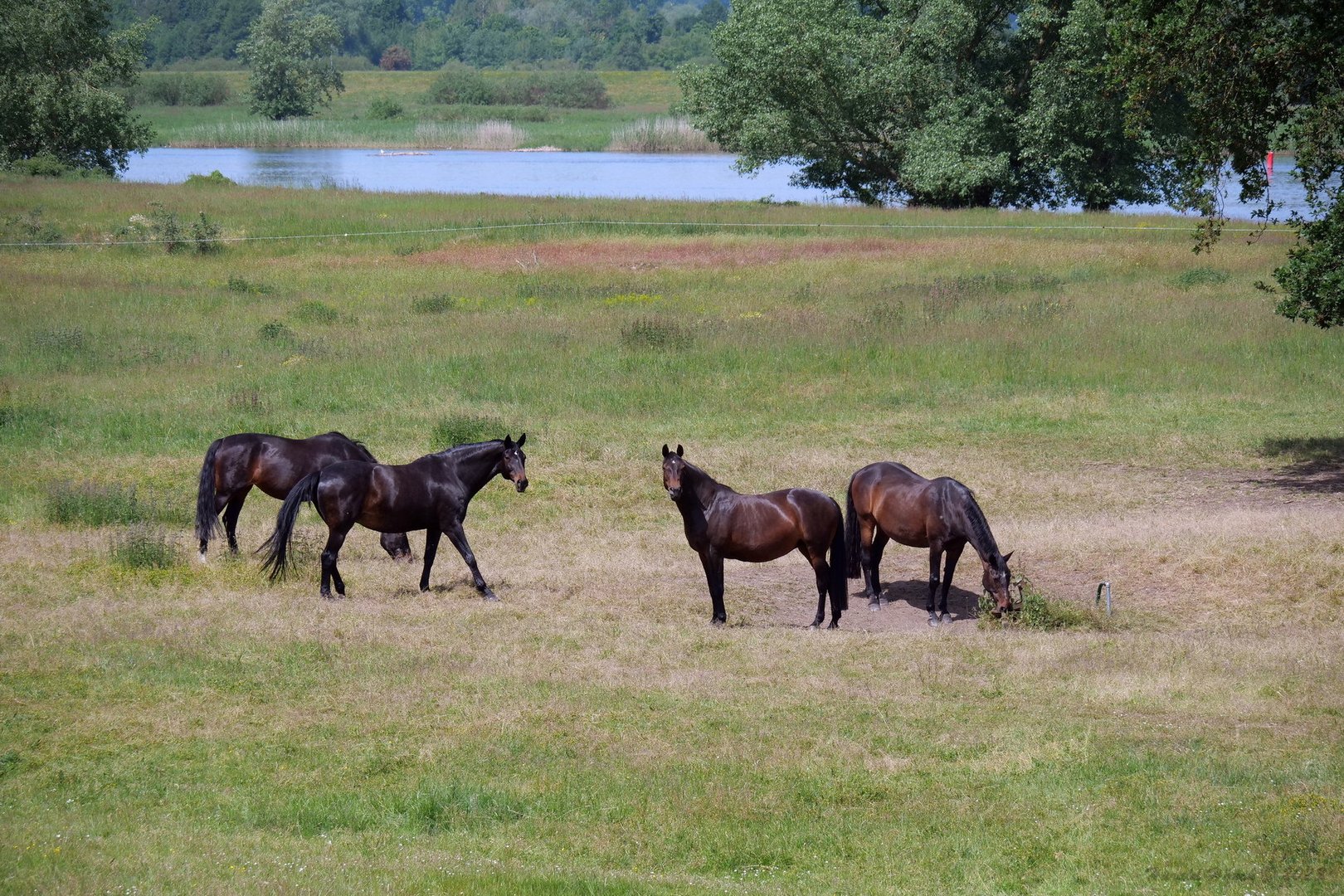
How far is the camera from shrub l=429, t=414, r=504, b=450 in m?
19.1

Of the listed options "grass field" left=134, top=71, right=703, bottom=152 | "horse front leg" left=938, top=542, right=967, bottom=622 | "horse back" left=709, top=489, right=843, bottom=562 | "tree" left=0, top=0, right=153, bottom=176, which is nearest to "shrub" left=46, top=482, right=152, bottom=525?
"horse back" left=709, top=489, right=843, bottom=562

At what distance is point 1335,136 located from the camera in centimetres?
1680

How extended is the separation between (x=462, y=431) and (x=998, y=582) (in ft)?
29.3

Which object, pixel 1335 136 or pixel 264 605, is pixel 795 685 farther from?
pixel 1335 136

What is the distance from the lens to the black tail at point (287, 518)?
12.6m

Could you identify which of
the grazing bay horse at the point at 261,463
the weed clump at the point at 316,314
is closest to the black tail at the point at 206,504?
the grazing bay horse at the point at 261,463

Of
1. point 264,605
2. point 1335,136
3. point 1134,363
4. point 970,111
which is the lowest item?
point 264,605

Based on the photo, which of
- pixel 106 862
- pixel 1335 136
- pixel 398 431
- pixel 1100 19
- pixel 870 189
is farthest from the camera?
pixel 870 189

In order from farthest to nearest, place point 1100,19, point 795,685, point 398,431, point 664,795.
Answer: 1. point 1100,19
2. point 398,431
3. point 795,685
4. point 664,795

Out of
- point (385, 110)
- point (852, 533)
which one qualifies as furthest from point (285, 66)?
point (852, 533)

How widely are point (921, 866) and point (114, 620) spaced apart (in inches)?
291

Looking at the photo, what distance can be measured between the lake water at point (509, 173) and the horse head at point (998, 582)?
130 ft

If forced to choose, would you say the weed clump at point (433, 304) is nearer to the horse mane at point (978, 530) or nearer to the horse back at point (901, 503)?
the horse back at point (901, 503)

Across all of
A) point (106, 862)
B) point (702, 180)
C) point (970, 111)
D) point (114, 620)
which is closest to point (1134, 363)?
point (114, 620)
